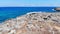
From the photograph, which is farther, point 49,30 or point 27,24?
point 27,24

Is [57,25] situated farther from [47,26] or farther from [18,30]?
[18,30]

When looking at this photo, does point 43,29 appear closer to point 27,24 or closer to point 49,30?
point 49,30

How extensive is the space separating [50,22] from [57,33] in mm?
636

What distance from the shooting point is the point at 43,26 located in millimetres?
4551

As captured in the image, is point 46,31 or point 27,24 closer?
point 46,31

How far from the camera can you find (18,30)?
4.39 meters

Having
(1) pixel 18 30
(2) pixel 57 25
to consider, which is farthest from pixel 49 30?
(1) pixel 18 30

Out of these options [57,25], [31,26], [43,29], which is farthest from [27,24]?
[57,25]

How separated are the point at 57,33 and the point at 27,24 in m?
0.90

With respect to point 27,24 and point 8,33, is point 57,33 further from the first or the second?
point 8,33

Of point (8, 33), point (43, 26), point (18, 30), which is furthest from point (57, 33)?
point (8, 33)

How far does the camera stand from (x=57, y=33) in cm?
435

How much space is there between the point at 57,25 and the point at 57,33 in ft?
1.58

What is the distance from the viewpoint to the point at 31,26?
4.51 meters
